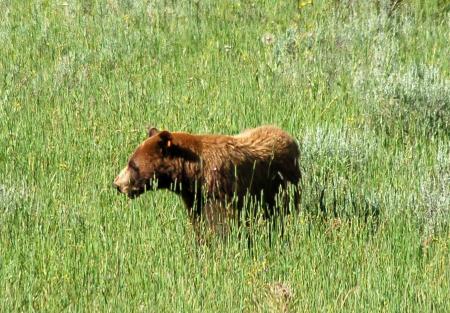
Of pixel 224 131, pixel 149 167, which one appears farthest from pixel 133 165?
pixel 224 131

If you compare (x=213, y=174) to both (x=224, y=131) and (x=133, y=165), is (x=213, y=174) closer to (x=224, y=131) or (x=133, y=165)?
(x=133, y=165)

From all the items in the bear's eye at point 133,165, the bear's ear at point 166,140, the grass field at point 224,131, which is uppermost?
the bear's ear at point 166,140

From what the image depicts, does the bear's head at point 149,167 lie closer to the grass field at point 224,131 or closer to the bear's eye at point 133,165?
the bear's eye at point 133,165

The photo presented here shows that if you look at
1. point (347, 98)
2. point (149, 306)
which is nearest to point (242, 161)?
point (149, 306)

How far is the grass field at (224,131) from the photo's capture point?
547 centimetres

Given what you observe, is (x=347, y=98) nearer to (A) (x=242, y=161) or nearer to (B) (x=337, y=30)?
(B) (x=337, y=30)

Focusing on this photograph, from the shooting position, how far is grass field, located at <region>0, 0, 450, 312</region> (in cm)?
547

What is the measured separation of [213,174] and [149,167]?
44 centimetres

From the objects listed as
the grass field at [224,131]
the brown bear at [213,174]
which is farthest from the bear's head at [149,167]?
the grass field at [224,131]

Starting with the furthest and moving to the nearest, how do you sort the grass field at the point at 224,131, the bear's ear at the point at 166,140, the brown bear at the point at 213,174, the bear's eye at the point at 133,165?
the bear's eye at the point at 133,165 < the bear's ear at the point at 166,140 < the brown bear at the point at 213,174 < the grass field at the point at 224,131

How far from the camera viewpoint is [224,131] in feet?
28.7

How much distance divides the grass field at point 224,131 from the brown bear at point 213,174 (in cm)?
17

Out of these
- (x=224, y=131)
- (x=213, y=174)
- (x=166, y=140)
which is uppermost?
(x=166, y=140)

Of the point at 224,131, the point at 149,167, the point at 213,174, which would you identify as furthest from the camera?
the point at 224,131
